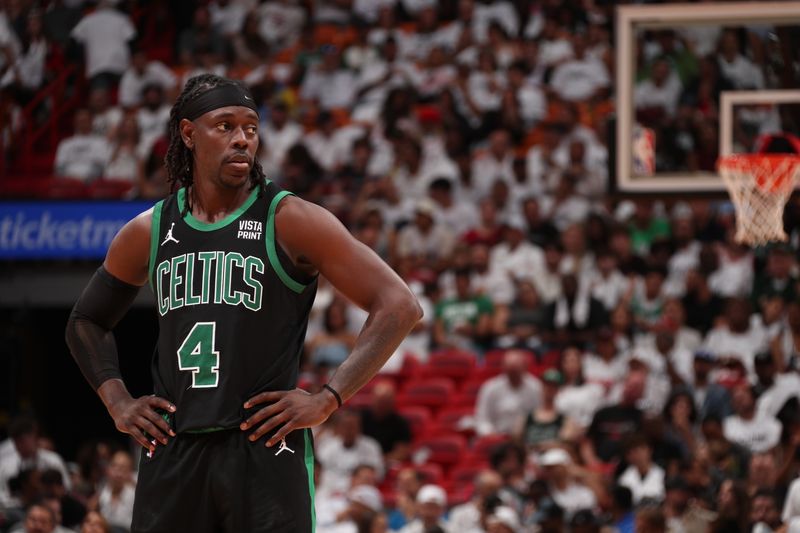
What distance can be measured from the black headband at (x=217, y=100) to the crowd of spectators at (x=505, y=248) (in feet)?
18.7

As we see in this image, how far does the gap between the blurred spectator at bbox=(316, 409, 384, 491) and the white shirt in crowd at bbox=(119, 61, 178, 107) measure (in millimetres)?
6094

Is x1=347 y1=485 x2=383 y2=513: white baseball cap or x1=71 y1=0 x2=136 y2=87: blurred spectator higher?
x1=71 y1=0 x2=136 y2=87: blurred spectator

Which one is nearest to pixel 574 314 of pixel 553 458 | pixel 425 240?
pixel 425 240

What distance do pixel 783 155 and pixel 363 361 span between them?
6.99 m

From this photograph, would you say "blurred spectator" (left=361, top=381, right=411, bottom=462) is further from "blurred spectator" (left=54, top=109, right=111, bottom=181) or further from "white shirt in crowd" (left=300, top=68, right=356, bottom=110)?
"white shirt in crowd" (left=300, top=68, right=356, bottom=110)

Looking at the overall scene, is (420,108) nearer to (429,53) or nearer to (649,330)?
(429,53)

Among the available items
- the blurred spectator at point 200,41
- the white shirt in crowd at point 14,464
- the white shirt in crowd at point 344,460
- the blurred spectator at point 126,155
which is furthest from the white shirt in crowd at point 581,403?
the blurred spectator at point 200,41

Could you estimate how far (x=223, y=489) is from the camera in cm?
413

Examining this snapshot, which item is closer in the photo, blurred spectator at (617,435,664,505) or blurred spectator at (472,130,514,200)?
blurred spectator at (617,435,664,505)

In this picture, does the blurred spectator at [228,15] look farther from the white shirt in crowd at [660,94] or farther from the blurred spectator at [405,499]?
the blurred spectator at [405,499]

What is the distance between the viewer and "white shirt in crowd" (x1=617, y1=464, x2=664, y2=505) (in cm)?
1087

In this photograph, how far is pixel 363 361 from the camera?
13.9 feet

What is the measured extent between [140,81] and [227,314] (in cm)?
1335

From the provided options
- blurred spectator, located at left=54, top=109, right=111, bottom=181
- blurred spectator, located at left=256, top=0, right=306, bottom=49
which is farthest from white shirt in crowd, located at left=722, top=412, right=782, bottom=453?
blurred spectator, located at left=256, top=0, right=306, bottom=49
